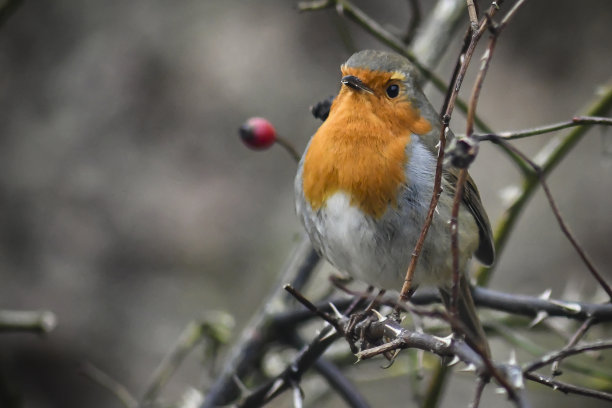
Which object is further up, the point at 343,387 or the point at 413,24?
the point at 413,24

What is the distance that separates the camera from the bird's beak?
6.87ft

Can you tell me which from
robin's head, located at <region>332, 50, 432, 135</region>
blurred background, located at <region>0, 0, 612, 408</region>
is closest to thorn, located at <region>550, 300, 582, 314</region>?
robin's head, located at <region>332, 50, 432, 135</region>

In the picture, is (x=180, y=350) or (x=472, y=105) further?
(x=180, y=350)

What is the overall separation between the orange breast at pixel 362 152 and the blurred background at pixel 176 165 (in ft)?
5.47

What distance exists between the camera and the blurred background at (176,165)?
383 cm

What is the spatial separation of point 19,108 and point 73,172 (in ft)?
1.39

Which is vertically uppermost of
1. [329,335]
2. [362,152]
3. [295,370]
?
[362,152]

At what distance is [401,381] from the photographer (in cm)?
423

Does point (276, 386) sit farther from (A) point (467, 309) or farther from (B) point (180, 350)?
(B) point (180, 350)

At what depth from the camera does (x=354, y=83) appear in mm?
2105

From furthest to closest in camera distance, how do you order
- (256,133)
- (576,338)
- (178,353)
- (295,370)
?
(178,353) < (256,133) < (295,370) < (576,338)

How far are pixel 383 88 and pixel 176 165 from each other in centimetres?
227

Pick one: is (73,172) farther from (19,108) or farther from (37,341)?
(37,341)

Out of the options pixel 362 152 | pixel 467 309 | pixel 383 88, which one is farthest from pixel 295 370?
pixel 383 88
